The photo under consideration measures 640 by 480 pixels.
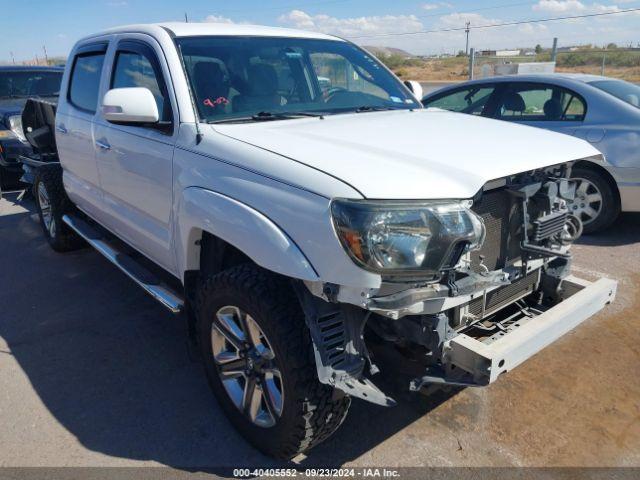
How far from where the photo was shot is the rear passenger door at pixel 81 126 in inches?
169

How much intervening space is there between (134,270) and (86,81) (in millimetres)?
1811

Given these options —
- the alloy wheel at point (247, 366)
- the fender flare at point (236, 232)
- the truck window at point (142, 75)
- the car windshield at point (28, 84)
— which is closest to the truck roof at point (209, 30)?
the truck window at point (142, 75)

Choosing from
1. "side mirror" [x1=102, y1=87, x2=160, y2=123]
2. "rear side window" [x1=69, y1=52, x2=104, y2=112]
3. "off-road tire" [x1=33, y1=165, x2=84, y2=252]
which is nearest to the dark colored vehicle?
"off-road tire" [x1=33, y1=165, x2=84, y2=252]

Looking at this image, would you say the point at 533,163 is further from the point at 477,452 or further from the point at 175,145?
the point at 175,145

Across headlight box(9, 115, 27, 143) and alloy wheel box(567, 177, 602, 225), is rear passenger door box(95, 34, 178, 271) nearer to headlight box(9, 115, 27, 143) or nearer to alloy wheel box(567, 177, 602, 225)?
alloy wheel box(567, 177, 602, 225)

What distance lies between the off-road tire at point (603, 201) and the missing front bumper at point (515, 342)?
3.14m

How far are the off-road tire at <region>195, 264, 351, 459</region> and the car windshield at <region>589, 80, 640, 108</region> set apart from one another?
4926mm

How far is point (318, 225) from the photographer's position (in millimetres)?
2168

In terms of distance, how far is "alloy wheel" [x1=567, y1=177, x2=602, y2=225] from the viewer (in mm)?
5711

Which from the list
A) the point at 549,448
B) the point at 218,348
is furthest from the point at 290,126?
the point at 549,448

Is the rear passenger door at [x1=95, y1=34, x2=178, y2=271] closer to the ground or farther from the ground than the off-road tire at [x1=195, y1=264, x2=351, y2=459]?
farther from the ground

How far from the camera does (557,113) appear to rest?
6.08 m

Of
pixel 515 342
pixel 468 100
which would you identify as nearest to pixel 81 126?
pixel 515 342

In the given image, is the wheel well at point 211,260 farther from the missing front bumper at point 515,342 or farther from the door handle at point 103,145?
the door handle at point 103,145
